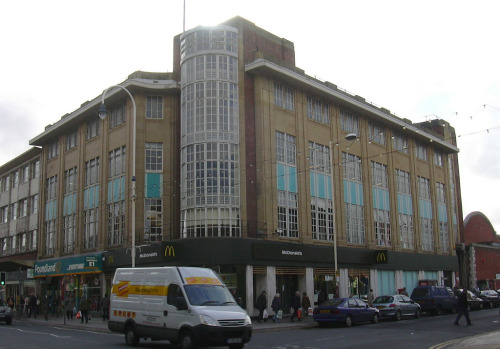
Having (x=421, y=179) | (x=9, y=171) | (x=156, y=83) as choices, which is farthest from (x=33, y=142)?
(x=421, y=179)

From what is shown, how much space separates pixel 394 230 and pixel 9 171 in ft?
126

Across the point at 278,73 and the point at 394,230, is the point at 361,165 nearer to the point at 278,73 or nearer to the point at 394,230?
the point at 394,230

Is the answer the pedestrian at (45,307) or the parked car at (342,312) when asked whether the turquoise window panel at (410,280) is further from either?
the pedestrian at (45,307)

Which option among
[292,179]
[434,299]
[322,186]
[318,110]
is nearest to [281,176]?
[292,179]

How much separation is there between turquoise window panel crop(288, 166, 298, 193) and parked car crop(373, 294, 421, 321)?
891 centimetres

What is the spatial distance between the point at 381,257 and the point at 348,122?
10520 mm

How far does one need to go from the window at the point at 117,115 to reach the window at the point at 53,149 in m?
9.91

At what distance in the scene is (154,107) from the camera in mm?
36438

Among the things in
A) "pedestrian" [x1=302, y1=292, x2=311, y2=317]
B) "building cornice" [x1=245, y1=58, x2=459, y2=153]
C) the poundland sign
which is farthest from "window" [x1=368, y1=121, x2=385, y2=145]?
the poundland sign

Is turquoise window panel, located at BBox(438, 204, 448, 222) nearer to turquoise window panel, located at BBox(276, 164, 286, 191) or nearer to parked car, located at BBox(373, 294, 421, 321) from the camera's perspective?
parked car, located at BBox(373, 294, 421, 321)

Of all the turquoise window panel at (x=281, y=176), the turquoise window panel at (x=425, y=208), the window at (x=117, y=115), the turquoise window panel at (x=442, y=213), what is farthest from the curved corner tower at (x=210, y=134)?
the turquoise window panel at (x=442, y=213)

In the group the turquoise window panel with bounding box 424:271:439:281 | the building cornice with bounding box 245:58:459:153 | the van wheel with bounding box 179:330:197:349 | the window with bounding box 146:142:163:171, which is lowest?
the van wheel with bounding box 179:330:197:349

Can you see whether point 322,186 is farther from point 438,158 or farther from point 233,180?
point 438,158

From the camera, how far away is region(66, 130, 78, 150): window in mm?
43781
